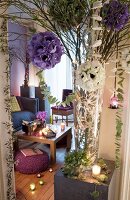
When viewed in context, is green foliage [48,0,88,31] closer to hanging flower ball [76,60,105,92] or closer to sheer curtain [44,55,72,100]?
hanging flower ball [76,60,105,92]

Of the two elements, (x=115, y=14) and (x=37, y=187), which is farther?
(x=37, y=187)

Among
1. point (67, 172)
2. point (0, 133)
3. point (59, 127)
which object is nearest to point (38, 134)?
point (59, 127)

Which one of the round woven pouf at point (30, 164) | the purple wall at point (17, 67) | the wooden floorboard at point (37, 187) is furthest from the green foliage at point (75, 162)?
the purple wall at point (17, 67)

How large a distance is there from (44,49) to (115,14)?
1.05ft

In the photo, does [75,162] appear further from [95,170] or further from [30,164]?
[30,164]

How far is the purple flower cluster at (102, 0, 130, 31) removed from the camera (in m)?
0.85

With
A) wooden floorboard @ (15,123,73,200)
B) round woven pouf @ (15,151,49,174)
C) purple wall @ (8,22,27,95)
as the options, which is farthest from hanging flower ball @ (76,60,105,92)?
purple wall @ (8,22,27,95)

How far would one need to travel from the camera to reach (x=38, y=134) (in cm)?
307

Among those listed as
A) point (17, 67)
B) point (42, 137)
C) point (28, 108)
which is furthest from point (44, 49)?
point (17, 67)

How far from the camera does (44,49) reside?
89 centimetres

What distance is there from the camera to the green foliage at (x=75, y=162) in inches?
52.2

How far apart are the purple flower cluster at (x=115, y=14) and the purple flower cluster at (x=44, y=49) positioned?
224 millimetres

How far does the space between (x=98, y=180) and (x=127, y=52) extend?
83 centimetres

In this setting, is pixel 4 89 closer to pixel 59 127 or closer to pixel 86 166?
pixel 86 166
